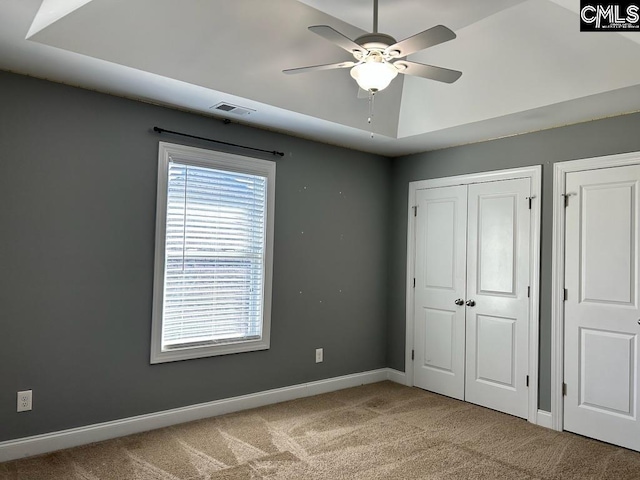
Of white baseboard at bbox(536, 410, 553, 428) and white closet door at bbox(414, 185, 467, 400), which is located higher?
white closet door at bbox(414, 185, 467, 400)

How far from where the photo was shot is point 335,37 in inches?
90.2

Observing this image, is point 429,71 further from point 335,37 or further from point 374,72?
point 335,37

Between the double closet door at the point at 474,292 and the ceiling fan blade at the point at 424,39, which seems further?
the double closet door at the point at 474,292

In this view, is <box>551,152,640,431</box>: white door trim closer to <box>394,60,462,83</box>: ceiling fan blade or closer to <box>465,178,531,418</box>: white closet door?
<box>465,178,531,418</box>: white closet door

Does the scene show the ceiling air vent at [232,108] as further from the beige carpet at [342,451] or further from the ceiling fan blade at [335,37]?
the beige carpet at [342,451]

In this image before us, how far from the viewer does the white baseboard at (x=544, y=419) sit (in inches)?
148

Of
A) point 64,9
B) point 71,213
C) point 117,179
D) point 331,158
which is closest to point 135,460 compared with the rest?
point 71,213

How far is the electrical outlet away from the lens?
9.73 feet

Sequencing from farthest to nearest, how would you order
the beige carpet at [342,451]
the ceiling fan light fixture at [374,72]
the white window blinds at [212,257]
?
the white window blinds at [212,257] → the beige carpet at [342,451] → the ceiling fan light fixture at [374,72]

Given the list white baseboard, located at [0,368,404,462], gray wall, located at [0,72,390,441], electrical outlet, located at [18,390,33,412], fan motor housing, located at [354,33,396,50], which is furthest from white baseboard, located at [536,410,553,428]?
electrical outlet, located at [18,390,33,412]

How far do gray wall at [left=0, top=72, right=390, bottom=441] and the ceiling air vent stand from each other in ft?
0.87

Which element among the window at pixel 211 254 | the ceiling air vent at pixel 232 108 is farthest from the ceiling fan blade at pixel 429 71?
the window at pixel 211 254

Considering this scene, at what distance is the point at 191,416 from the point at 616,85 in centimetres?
377

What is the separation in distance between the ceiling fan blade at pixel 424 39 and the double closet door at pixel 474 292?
218 cm
